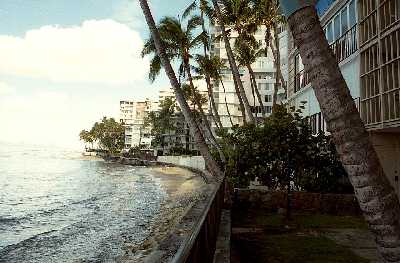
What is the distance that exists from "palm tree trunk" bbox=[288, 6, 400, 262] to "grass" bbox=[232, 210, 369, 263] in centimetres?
401

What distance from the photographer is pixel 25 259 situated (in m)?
12.2

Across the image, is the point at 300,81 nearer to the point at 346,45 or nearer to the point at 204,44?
the point at 346,45

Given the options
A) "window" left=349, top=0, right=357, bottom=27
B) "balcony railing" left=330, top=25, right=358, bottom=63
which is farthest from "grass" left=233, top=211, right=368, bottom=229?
"window" left=349, top=0, right=357, bottom=27

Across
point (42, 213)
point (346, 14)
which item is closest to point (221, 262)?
point (346, 14)

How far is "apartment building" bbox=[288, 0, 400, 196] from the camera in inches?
500

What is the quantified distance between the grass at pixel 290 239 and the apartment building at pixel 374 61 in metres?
2.84

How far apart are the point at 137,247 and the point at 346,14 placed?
11.4 m

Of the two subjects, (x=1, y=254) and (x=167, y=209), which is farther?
(x=167, y=209)

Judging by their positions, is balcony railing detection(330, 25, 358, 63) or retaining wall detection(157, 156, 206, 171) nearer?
balcony railing detection(330, 25, 358, 63)

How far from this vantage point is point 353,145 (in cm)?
432

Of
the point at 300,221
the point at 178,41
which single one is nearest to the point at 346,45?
the point at 300,221

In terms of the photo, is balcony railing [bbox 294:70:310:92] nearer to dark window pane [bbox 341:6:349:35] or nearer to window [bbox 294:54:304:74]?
window [bbox 294:54:304:74]

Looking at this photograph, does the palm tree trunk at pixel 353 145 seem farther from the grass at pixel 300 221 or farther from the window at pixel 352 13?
the window at pixel 352 13

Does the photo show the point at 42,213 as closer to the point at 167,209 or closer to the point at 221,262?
the point at 167,209
